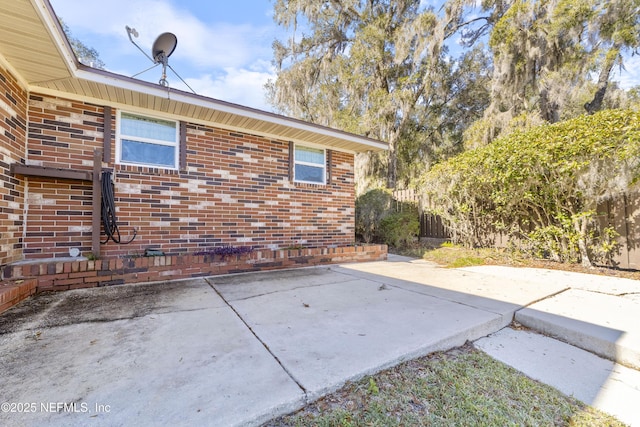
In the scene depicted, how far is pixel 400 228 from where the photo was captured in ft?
25.7

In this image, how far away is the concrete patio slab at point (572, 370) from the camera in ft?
5.13

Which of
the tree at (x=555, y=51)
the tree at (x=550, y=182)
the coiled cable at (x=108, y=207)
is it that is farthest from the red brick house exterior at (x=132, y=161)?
the tree at (x=555, y=51)

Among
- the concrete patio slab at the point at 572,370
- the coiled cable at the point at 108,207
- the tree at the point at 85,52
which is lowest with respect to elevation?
the concrete patio slab at the point at 572,370

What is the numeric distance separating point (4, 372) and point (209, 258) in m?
2.64

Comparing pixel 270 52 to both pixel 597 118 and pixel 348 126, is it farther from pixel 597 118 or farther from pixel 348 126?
pixel 597 118

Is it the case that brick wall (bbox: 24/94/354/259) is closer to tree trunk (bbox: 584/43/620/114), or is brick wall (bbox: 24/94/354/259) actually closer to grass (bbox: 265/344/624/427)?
grass (bbox: 265/344/624/427)

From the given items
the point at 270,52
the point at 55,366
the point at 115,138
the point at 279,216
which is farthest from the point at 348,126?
the point at 55,366

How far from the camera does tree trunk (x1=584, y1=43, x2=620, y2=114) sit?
732 centimetres

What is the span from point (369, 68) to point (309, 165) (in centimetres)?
687

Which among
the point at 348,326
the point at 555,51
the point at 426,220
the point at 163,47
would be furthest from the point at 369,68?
the point at 348,326

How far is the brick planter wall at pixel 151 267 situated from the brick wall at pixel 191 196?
45 centimetres

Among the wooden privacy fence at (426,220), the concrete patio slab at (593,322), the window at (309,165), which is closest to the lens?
the concrete patio slab at (593,322)

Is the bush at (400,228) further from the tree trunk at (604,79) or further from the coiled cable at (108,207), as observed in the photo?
the coiled cable at (108,207)

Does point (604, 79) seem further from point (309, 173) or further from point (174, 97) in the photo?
point (174, 97)
